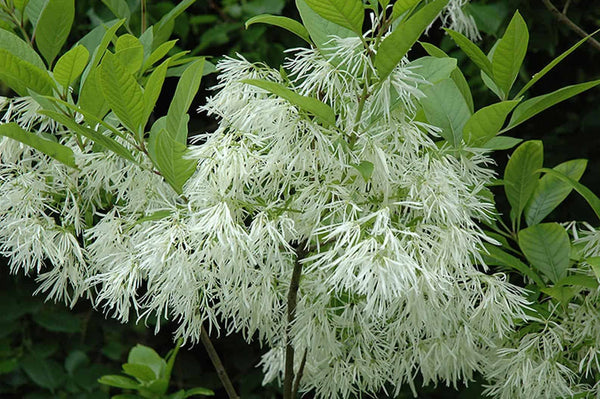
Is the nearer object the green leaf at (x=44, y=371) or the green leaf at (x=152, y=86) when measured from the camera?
the green leaf at (x=152, y=86)

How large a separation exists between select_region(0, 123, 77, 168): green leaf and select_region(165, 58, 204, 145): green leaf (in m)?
0.13

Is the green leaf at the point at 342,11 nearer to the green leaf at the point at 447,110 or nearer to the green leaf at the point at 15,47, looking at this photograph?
the green leaf at the point at 447,110

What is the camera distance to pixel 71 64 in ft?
2.63

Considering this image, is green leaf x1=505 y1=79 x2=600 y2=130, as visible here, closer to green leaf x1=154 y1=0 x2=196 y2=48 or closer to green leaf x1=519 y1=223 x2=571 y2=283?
green leaf x1=519 y1=223 x2=571 y2=283

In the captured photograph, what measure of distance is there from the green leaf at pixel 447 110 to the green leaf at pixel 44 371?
1.22 metres

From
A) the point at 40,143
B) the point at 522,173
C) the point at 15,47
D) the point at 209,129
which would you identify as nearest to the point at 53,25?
the point at 15,47

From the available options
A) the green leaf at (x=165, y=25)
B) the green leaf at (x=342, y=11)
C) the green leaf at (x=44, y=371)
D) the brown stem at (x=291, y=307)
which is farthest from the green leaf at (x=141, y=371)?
the green leaf at (x=44, y=371)

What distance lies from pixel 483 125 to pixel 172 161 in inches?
13.5

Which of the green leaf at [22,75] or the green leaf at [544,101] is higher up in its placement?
the green leaf at [22,75]

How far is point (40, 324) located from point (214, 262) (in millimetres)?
1139

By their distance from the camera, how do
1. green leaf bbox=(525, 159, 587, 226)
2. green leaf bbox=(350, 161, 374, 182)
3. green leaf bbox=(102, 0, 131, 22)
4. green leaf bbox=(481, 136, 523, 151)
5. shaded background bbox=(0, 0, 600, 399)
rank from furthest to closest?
shaded background bbox=(0, 0, 600, 399) → green leaf bbox=(102, 0, 131, 22) → green leaf bbox=(525, 159, 587, 226) → green leaf bbox=(481, 136, 523, 151) → green leaf bbox=(350, 161, 374, 182)

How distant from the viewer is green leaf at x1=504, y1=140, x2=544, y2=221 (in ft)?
3.05

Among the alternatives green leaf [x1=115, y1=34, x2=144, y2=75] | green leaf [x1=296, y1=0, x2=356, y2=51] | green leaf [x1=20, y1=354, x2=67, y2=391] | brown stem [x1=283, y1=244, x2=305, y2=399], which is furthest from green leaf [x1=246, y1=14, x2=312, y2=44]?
green leaf [x1=20, y1=354, x2=67, y2=391]

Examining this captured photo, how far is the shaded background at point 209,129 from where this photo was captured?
1.66 metres
